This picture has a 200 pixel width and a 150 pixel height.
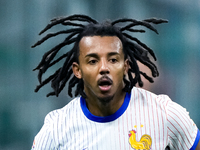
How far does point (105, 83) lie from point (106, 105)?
0.25 m

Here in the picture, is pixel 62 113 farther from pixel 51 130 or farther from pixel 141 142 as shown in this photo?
pixel 141 142

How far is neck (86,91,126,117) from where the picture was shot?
3.03m

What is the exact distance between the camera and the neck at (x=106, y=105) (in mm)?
3034

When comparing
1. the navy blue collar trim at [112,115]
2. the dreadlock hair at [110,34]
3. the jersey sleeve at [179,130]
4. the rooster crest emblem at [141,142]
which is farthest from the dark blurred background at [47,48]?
the rooster crest emblem at [141,142]

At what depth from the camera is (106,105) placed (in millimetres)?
3037

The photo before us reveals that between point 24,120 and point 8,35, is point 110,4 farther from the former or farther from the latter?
point 24,120

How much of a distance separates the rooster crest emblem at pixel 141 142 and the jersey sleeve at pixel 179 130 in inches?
7.1

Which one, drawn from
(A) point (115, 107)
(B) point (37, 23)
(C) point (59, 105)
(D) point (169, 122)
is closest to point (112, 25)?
(A) point (115, 107)

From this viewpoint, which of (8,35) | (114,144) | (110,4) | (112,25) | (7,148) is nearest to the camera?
(114,144)

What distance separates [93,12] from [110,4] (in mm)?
381

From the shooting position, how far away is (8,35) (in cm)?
602

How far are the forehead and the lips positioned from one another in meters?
0.23

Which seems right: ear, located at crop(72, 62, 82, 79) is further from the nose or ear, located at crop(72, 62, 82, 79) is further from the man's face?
the nose

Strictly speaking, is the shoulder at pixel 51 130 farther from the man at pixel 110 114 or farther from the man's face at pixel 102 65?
the man's face at pixel 102 65
